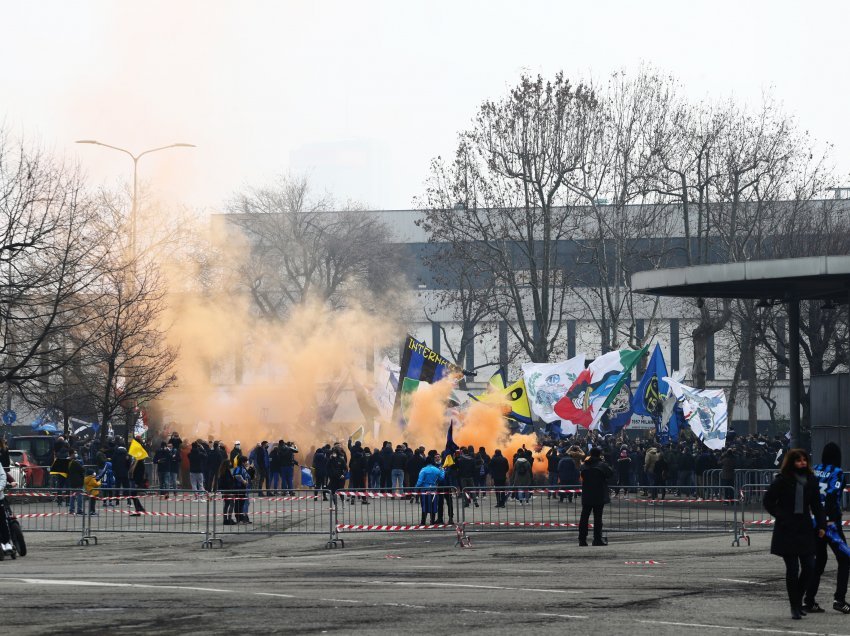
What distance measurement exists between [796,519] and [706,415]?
83.5 ft

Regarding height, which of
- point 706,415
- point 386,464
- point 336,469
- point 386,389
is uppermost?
point 386,389

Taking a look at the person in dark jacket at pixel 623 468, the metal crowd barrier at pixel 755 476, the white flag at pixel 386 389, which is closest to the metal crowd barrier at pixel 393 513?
the metal crowd barrier at pixel 755 476

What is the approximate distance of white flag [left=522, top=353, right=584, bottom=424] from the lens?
41250 mm

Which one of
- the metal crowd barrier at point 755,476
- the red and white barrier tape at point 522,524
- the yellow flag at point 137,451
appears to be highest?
the yellow flag at point 137,451

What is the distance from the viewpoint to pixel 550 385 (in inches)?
1635

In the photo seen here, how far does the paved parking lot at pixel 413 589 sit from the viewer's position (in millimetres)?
11844

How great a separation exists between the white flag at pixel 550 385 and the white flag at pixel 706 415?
4125 mm

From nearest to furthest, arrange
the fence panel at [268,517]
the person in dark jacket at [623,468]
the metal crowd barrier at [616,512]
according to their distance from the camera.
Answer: the metal crowd barrier at [616,512] < the fence panel at [268,517] < the person in dark jacket at [623,468]

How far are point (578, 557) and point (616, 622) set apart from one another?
742cm

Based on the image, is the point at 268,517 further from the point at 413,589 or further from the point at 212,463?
the point at 413,589

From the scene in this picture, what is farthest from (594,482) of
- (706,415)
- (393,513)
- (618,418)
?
(618,418)

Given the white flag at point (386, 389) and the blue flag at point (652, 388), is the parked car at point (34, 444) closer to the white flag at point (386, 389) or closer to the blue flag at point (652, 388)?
the white flag at point (386, 389)

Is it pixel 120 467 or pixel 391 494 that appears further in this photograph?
pixel 120 467

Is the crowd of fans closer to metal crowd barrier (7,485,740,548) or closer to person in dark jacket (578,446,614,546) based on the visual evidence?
metal crowd barrier (7,485,740,548)
